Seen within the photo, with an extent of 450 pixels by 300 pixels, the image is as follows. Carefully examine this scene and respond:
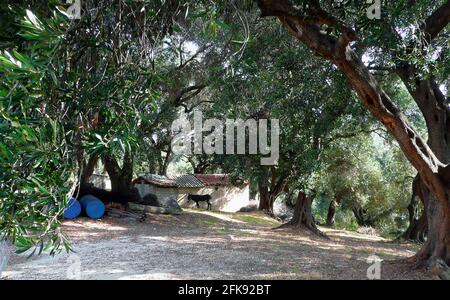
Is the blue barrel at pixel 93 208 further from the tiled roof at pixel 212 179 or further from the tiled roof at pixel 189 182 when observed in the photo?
the tiled roof at pixel 212 179

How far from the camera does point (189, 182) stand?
30578mm

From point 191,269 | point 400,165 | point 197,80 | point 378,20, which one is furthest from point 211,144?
point 378,20

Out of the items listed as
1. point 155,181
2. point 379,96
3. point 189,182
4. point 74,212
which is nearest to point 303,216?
point 74,212

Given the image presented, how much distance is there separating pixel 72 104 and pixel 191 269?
6.00 m

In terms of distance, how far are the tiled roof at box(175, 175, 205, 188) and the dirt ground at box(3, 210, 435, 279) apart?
1442 centimetres

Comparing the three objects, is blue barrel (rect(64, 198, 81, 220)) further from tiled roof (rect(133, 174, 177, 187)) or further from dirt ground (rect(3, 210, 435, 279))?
tiled roof (rect(133, 174, 177, 187))

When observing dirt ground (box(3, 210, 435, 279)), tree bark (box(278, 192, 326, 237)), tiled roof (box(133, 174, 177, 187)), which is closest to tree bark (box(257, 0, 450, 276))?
dirt ground (box(3, 210, 435, 279))

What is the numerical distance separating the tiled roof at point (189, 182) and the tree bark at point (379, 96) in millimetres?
21265

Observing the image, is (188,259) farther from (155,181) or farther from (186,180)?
(186,180)

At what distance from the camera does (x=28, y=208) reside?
2.62m

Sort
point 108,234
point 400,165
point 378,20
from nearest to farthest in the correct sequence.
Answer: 1. point 378,20
2. point 108,234
3. point 400,165
